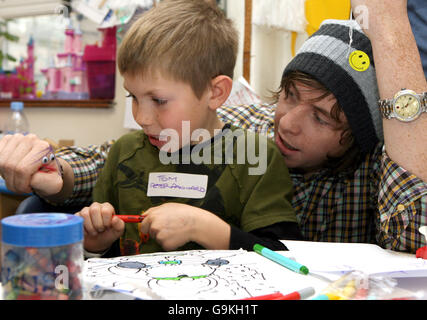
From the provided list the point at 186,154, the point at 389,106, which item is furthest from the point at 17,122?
the point at 389,106

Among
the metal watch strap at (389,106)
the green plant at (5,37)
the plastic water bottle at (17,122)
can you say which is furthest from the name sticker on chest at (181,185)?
the green plant at (5,37)

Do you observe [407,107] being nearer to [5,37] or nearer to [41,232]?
[41,232]

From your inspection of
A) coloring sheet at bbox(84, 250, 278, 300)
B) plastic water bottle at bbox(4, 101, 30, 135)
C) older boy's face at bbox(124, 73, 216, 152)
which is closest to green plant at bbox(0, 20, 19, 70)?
plastic water bottle at bbox(4, 101, 30, 135)

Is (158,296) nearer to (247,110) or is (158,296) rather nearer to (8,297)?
(8,297)

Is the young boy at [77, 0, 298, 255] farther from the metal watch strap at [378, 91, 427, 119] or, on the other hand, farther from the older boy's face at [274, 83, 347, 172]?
the metal watch strap at [378, 91, 427, 119]

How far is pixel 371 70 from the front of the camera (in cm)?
95

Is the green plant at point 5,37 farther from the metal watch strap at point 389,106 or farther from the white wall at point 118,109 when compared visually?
the metal watch strap at point 389,106

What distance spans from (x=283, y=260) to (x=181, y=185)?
38cm

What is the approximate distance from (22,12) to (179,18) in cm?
221

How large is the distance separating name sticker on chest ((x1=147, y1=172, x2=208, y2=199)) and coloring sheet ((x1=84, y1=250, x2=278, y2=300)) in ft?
0.91

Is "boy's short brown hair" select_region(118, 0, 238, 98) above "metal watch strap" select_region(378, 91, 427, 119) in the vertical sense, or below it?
above

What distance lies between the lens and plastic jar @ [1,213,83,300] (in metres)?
0.35

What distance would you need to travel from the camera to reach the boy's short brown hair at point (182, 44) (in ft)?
2.75
